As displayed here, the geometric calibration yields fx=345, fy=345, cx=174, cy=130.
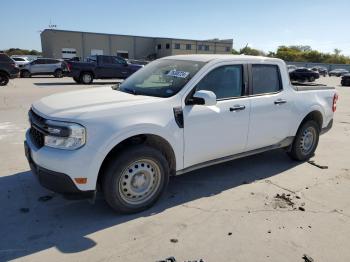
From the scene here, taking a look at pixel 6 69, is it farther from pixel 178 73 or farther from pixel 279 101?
pixel 279 101

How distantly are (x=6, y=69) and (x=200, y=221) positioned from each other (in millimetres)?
17575

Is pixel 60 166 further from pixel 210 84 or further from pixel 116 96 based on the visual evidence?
pixel 210 84

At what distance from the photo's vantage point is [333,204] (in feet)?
14.5

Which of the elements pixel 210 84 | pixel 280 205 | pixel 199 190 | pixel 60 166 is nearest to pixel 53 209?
pixel 60 166

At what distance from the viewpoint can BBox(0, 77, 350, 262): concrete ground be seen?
3248mm

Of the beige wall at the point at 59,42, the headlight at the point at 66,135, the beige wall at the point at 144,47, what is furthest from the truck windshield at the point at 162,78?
the beige wall at the point at 144,47

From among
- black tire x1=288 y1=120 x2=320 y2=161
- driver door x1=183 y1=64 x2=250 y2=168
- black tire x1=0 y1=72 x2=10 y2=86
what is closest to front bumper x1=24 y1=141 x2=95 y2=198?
driver door x1=183 y1=64 x2=250 y2=168

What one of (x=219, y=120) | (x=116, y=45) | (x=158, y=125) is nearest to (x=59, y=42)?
(x=116, y=45)

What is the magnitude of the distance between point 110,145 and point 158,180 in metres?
0.85

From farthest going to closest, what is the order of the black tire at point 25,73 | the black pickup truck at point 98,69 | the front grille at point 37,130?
the black tire at point 25,73
the black pickup truck at point 98,69
the front grille at point 37,130

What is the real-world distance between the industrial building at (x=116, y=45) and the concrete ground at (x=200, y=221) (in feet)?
175

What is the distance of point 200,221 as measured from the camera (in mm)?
3842

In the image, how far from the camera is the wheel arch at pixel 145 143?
373cm

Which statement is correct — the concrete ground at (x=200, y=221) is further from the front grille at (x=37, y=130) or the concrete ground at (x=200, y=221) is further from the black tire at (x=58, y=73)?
the black tire at (x=58, y=73)
